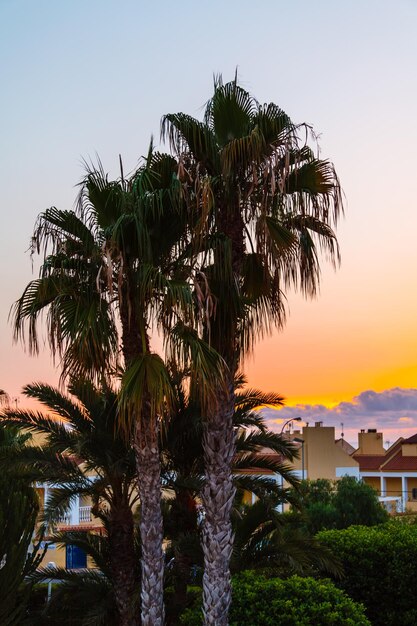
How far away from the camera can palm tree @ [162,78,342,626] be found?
12.9 m

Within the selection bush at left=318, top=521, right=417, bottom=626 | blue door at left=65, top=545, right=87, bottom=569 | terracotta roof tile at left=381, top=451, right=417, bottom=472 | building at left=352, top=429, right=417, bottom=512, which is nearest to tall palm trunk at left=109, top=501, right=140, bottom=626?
bush at left=318, top=521, right=417, bottom=626

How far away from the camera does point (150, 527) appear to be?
1357cm

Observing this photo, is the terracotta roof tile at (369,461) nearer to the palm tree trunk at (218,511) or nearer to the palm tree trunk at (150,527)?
the palm tree trunk at (150,527)

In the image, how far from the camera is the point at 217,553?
41.9ft

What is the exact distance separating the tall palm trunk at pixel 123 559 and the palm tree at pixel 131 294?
10.0 ft

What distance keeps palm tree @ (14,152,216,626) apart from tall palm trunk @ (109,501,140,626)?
306cm

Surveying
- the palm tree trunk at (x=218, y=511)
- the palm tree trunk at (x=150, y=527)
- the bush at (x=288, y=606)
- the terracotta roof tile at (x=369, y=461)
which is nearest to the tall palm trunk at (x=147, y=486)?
the palm tree trunk at (x=150, y=527)

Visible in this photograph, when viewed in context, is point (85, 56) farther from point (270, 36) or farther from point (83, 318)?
point (83, 318)

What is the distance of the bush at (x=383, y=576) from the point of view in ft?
54.1

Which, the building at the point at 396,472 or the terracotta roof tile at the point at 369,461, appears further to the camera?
the terracotta roof tile at the point at 369,461

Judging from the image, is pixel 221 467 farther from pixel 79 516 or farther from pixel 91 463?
pixel 79 516

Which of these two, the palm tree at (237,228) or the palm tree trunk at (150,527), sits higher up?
the palm tree at (237,228)

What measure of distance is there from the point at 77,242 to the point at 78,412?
502cm

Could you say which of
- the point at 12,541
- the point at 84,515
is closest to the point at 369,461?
the point at 84,515
